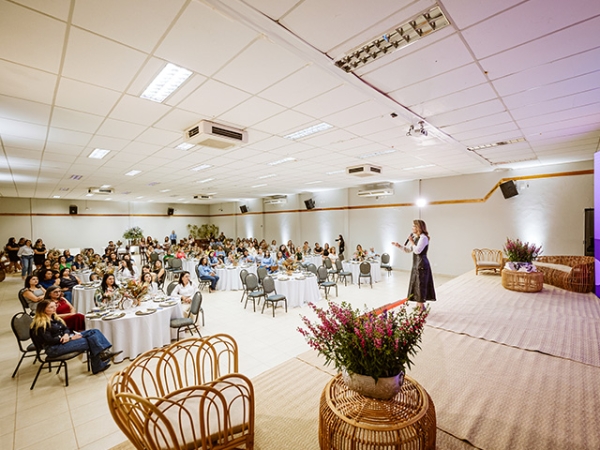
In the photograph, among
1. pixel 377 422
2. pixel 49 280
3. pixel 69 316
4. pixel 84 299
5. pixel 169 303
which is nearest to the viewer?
pixel 377 422

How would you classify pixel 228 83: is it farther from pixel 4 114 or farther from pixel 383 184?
pixel 383 184

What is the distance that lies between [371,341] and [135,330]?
444 centimetres

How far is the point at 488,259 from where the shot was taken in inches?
374

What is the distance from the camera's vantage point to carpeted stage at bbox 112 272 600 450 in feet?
7.41

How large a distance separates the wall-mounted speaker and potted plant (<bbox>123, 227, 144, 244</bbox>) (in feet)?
67.3

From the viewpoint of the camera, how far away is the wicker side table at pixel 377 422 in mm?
1641

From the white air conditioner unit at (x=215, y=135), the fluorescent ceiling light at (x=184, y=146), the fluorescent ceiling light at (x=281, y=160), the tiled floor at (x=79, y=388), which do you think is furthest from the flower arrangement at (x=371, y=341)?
the fluorescent ceiling light at (x=281, y=160)

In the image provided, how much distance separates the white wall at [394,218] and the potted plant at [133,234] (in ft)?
1.60

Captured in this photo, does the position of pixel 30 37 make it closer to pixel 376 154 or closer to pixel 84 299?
pixel 376 154

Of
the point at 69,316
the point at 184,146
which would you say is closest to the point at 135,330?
the point at 69,316

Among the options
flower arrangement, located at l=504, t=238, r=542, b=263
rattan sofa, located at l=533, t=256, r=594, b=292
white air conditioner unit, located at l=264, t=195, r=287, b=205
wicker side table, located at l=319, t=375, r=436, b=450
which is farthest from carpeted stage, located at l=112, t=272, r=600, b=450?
white air conditioner unit, located at l=264, t=195, r=287, b=205

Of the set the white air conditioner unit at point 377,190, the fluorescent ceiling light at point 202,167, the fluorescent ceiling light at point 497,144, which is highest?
the fluorescent ceiling light at point 497,144

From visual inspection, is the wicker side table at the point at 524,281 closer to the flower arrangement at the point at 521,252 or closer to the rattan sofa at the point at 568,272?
the flower arrangement at the point at 521,252

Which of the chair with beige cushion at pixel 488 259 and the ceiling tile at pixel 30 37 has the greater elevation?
the ceiling tile at pixel 30 37
